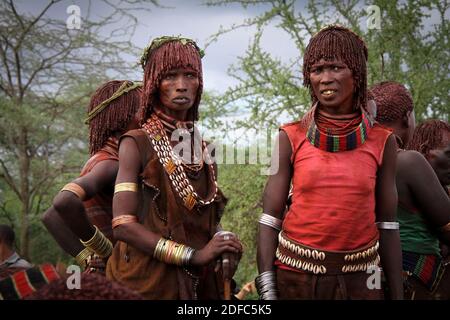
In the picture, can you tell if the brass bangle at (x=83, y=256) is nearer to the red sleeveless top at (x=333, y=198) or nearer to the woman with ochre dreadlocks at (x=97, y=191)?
the woman with ochre dreadlocks at (x=97, y=191)

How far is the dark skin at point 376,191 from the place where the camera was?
3.99m

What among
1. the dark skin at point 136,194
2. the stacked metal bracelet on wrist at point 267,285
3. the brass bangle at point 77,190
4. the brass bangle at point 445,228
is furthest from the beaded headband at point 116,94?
the brass bangle at point 445,228

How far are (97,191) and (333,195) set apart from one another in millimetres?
1612

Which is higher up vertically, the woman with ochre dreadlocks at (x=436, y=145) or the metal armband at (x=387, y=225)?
the woman with ochre dreadlocks at (x=436, y=145)

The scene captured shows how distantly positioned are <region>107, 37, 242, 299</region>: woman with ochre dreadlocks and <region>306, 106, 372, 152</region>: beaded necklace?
23.8 inches

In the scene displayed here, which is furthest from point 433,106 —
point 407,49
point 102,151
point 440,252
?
point 102,151

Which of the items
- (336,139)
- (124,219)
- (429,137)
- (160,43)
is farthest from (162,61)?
(429,137)

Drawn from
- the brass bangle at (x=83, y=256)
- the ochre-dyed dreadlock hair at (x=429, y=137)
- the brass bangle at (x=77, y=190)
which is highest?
the ochre-dyed dreadlock hair at (x=429, y=137)

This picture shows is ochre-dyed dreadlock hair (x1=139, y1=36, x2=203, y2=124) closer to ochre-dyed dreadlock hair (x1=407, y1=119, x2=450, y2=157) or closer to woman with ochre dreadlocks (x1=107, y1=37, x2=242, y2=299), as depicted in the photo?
woman with ochre dreadlocks (x1=107, y1=37, x2=242, y2=299)

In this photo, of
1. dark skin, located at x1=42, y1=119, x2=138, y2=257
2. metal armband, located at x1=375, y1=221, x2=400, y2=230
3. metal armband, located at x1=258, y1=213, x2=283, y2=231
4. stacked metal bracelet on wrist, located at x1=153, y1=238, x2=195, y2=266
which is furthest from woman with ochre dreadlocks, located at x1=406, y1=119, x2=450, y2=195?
stacked metal bracelet on wrist, located at x1=153, y1=238, x2=195, y2=266

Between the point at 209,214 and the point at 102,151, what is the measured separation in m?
1.24

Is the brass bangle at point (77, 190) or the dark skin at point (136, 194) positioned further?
the brass bangle at point (77, 190)

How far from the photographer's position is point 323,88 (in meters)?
4.00
